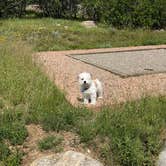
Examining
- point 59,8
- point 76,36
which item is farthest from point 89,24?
point 76,36

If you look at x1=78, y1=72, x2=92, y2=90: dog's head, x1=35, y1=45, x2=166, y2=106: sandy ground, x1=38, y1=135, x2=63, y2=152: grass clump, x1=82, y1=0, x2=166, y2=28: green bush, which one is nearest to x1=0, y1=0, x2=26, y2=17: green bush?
x1=82, y1=0, x2=166, y2=28: green bush

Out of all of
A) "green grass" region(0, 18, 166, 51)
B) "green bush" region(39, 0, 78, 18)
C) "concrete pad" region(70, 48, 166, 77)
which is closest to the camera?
"concrete pad" region(70, 48, 166, 77)

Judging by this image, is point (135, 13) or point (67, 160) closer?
point (67, 160)

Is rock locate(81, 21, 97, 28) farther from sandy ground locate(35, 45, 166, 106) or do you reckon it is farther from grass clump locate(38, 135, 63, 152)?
grass clump locate(38, 135, 63, 152)

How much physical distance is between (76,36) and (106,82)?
21.5 feet

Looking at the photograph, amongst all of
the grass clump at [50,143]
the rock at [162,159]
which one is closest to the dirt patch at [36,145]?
the grass clump at [50,143]

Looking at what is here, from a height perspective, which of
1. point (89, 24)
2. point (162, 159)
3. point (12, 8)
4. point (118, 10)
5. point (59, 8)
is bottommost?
point (89, 24)

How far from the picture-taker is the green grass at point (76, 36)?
1393 cm

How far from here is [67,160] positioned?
17.0 feet

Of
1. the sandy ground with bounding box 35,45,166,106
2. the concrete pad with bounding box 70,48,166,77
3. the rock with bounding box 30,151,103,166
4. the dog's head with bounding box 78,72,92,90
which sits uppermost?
the dog's head with bounding box 78,72,92,90

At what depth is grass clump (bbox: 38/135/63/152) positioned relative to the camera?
553 centimetres

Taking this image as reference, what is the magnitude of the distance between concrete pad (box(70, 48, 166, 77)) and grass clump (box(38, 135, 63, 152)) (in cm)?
411

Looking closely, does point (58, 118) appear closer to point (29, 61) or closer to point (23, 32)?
point (29, 61)

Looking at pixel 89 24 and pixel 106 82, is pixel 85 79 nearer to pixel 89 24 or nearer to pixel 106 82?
pixel 106 82
